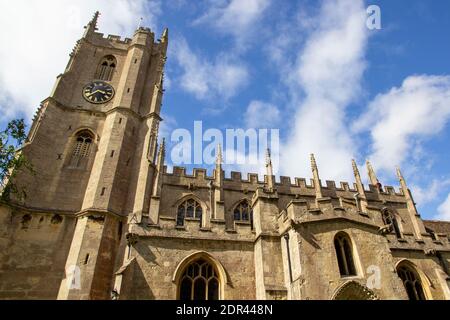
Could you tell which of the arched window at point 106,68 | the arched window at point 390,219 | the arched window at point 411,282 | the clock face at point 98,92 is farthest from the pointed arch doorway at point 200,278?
the arched window at point 106,68

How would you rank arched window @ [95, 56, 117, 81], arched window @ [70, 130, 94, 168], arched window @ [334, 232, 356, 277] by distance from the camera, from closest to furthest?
arched window @ [334, 232, 356, 277] < arched window @ [70, 130, 94, 168] < arched window @ [95, 56, 117, 81]

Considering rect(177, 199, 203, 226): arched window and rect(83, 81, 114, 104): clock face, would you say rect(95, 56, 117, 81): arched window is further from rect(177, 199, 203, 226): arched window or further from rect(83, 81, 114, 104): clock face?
rect(177, 199, 203, 226): arched window

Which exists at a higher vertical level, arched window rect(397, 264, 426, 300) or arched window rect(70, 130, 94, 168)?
arched window rect(70, 130, 94, 168)

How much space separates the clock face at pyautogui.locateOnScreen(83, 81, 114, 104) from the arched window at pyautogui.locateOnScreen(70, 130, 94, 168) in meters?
2.91

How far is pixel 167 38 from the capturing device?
29.0 metres

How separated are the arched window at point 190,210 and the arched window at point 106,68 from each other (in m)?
11.8

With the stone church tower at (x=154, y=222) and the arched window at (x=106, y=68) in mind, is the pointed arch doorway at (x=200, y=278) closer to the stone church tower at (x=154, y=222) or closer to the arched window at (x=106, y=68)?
the stone church tower at (x=154, y=222)

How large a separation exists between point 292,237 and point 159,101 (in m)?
15.5

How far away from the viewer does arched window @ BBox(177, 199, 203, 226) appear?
20898 millimetres

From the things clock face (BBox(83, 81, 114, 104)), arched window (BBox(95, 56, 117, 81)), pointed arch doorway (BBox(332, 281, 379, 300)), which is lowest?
pointed arch doorway (BBox(332, 281, 379, 300))

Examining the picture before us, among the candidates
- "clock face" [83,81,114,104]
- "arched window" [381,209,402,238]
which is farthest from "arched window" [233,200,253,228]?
"clock face" [83,81,114,104]

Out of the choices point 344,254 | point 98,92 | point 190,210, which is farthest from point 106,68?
point 344,254

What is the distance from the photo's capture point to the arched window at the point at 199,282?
37.2ft
